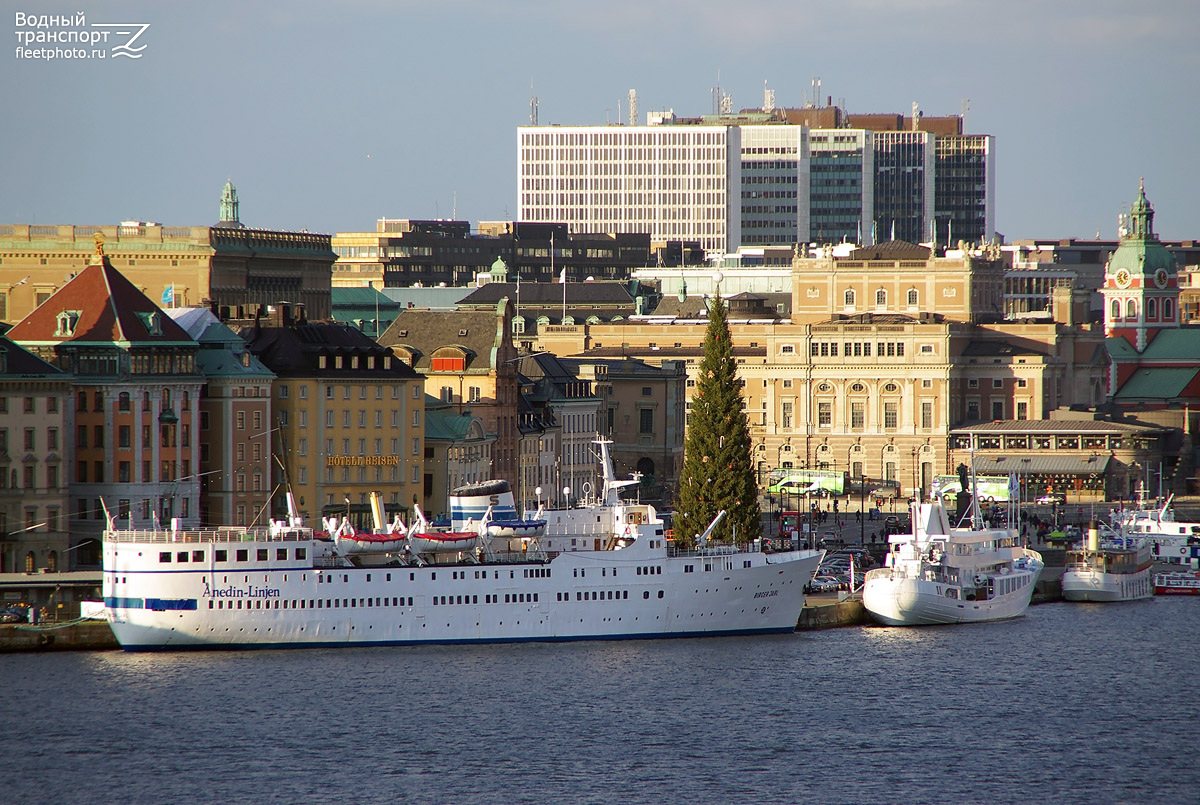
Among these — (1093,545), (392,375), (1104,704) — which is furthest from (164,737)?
(1093,545)

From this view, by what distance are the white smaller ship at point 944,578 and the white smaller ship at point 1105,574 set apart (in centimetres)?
640

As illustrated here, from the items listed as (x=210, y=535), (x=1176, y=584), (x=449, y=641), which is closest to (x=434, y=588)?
(x=449, y=641)

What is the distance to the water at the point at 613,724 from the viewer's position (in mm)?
94188

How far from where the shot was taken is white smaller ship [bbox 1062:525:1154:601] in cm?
15300

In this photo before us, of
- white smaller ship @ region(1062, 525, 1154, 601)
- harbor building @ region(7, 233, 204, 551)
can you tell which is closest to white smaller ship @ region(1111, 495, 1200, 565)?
white smaller ship @ region(1062, 525, 1154, 601)

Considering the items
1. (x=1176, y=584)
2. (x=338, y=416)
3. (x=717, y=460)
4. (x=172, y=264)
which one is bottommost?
(x=1176, y=584)

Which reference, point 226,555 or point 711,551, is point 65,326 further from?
point 711,551

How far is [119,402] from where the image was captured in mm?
136500

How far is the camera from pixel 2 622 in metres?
120

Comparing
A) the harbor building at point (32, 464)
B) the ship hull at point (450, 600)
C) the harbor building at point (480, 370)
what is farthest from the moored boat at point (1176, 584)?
the harbor building at point (32, 464)

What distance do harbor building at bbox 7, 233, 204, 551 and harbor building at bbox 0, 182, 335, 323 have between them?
2081 cm

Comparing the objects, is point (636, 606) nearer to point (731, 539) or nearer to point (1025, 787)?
point (731, 539)

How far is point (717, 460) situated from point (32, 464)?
3611 cm

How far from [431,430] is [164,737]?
58.2 metres
